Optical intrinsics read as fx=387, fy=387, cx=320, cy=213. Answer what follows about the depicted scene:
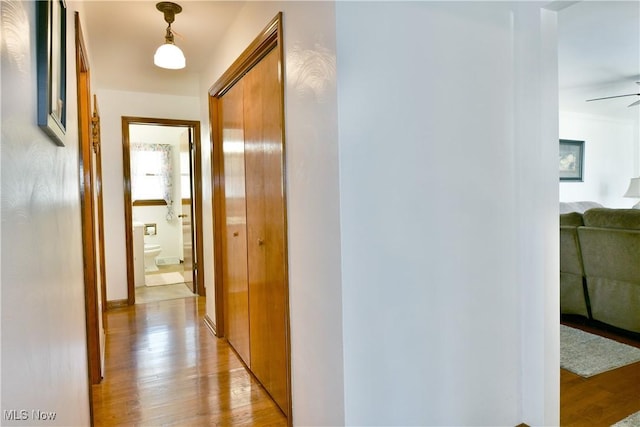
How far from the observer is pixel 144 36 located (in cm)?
293

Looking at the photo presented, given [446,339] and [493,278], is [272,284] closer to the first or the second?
[446,339]

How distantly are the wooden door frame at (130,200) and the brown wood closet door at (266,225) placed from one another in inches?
95.9

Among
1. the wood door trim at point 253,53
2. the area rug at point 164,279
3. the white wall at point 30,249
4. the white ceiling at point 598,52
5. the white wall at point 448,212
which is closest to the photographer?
the white wall at point 30,249

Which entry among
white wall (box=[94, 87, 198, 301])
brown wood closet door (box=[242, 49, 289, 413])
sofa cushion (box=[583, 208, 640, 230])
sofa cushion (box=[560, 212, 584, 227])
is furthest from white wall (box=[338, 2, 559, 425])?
white wall (box=[94, 87, 198, 301])

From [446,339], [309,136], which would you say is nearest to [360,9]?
[309,136]

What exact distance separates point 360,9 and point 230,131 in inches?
67.7

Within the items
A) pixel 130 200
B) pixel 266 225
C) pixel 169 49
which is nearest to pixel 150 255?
pixel 130 200

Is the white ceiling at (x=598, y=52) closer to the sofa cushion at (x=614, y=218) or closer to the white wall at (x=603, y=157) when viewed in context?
the white wall at (x=603, y=157)

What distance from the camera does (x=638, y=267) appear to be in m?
3.00

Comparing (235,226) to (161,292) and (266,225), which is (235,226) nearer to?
(266,225)

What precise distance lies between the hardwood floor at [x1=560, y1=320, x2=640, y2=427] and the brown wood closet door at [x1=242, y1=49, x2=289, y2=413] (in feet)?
5.16

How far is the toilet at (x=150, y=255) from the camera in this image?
6.07 meters

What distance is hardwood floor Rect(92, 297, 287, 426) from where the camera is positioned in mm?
2164

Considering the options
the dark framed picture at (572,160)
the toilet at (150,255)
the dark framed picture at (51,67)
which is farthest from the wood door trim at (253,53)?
the dark framed picture at (572,160)
